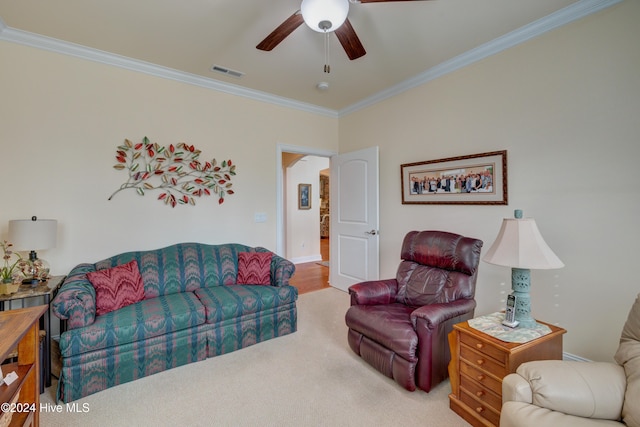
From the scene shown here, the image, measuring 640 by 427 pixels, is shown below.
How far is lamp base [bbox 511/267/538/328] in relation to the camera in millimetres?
1771

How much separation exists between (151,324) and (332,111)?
374cm

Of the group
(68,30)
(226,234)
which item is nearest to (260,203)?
(226,234)

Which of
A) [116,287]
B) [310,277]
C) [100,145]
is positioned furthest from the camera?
[310,277]

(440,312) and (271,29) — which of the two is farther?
(271,29)

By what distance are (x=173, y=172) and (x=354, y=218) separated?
2426mm

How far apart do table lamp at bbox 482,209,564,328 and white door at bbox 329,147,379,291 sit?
A: 2.19 metres

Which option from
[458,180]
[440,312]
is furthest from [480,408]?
[458,180]

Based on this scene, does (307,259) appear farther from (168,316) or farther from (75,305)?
(75,305)

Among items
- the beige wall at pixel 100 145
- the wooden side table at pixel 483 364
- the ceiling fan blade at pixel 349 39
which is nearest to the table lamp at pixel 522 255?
the wooden side table at pixel 483 364

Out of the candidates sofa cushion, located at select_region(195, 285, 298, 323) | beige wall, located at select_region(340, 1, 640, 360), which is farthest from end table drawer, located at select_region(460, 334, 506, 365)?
sofa cushion, located at select_region(195, 285, 298, 323)

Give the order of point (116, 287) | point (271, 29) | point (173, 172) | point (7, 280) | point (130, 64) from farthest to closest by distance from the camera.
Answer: point (173, 172) < point (130, 64) < point (271, 29) < point (116, 287) < point (7, 280)

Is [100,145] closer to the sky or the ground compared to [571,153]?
closer to the sky

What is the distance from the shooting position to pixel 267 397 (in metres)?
2.02

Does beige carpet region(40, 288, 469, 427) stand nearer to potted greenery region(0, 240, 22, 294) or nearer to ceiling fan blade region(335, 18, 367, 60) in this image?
potted greenery region(0, 240, 22, 294)
